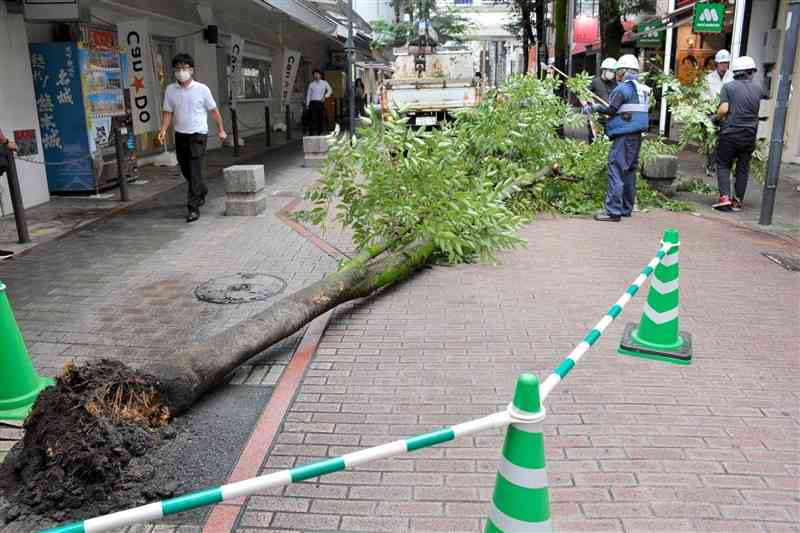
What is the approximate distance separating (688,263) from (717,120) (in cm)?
379

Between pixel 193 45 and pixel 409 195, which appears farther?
pixel 193 45

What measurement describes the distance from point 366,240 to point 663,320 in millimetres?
2925

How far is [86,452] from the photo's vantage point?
121 inches

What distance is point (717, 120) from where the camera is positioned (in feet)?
31.9

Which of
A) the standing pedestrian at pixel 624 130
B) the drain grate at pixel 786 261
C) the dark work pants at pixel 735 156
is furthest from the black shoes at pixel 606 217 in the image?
the drain grate at pixel 786 261

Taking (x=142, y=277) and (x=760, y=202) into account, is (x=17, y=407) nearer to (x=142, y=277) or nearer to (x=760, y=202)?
(x=142, y=277)

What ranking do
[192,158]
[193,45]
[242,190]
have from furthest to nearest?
1. [193,45]
2. [242,190]
3. [192,158]

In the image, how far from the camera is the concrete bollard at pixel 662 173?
403 inches

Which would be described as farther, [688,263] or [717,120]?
Answer: [717,120]

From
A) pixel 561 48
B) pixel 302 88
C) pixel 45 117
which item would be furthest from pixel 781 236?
pixel 302 88

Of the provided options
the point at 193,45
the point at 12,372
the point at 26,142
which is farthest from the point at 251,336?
the point at 193,45

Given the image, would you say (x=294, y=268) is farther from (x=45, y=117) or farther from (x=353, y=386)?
(x=45, y=117)

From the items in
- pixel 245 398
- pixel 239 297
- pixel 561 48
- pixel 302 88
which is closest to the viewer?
pixel 245 398

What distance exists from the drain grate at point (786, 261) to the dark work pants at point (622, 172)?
206 centimetres
